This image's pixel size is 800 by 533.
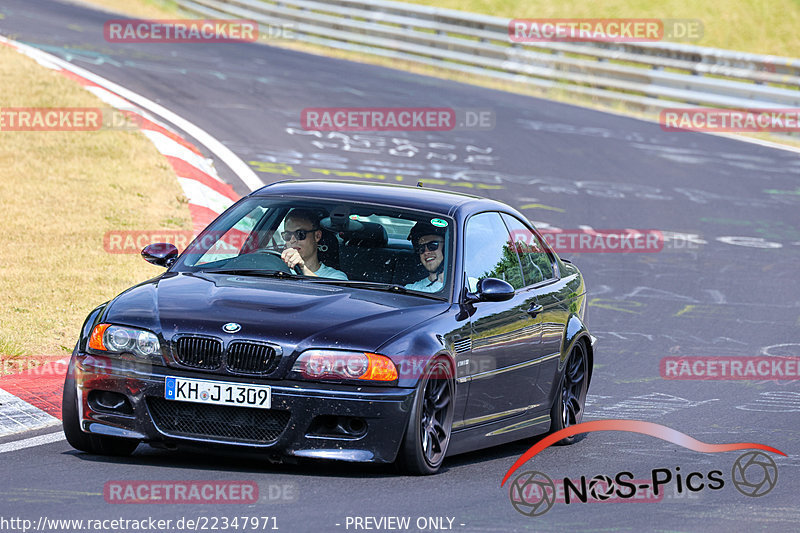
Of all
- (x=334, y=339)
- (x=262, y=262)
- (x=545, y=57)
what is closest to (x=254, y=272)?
(x=262, y=262)

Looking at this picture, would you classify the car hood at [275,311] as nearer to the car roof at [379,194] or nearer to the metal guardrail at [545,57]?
the car roof at [379,194]

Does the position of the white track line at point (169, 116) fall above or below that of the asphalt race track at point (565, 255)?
above

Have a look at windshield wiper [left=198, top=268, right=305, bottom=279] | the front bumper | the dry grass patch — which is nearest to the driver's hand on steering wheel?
windshield wiper [left=198, top=268, right=305, bottom=279]

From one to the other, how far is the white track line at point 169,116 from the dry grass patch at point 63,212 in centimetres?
87

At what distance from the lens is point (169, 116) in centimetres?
1900

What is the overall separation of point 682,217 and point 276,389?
1202 centimetres

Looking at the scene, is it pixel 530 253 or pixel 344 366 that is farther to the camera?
pixel 530 253

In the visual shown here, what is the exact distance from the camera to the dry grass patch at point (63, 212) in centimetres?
1072

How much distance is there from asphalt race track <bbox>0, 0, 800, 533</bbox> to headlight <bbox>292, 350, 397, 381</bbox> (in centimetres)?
52

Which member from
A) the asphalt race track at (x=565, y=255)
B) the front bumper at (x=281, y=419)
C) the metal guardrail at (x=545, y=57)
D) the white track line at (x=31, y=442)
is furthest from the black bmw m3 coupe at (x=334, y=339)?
the metal guardrail at (x=545, y=57)

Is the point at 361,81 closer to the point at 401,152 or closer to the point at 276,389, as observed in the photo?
the point at 401,152

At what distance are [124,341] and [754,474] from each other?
11.4 feet

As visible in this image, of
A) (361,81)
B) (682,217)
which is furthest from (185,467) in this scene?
(361,81)

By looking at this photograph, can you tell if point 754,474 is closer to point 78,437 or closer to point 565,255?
point 78,437
